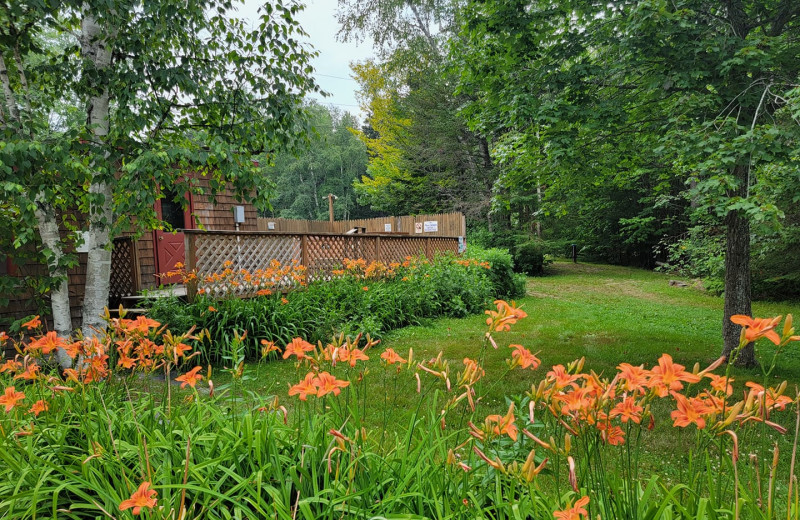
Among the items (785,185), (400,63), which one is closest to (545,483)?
(785,185)

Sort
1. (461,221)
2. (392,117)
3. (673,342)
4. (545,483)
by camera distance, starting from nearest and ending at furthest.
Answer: (545,483), (673,342), (461,221), (392,117)

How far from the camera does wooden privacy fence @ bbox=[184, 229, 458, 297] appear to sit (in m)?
5.56

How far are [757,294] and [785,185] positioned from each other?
7475mm

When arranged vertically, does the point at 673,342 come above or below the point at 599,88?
below

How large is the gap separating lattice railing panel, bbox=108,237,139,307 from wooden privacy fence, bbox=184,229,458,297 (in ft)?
4.13

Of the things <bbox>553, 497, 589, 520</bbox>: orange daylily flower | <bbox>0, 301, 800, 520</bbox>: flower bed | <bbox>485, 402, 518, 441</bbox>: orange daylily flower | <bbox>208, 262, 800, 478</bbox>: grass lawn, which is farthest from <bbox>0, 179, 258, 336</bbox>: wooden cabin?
<bbox>553, 497, 589, 520</bbox>: orange daylily flower

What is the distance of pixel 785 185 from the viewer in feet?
9.98

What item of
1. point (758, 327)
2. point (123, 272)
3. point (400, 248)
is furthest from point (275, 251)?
point (758, 327)

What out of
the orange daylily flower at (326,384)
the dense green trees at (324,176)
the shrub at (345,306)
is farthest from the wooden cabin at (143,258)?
the dense green trees at (324,176)

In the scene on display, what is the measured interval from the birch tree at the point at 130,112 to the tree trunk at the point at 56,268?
0.01m

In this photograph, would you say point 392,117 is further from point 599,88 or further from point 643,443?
point 643,443

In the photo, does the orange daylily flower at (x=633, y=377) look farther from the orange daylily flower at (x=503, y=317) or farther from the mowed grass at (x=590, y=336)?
the mowed grass at (x=590, y=336)

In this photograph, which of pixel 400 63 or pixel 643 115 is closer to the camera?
pixel 643 115

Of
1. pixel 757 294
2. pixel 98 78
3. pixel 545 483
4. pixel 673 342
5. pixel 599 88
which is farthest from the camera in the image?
pixel 757 294
